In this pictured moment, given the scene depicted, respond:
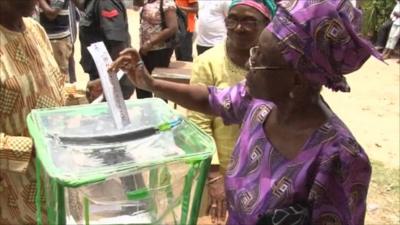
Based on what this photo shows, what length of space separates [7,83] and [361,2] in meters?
10.4

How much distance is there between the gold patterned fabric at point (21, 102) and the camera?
2080mm

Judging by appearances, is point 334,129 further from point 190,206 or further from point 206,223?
point 206,223

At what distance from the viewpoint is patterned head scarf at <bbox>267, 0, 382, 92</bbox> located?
1.48 meters

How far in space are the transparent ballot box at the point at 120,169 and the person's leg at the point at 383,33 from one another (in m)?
9.28

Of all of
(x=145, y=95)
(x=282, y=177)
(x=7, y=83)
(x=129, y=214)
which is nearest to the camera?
(x=129, y=214)

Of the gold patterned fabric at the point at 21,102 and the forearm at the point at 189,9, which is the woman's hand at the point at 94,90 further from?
the forearm at the point at 189,9

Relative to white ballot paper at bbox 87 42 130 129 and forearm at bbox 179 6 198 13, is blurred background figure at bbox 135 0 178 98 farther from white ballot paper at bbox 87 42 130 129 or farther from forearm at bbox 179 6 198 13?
white ballot paper at bbox 87 42 130 129

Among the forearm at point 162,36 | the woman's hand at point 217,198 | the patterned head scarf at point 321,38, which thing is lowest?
the forearm at point 162,36

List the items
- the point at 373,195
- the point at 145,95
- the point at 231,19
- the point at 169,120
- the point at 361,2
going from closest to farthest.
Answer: the point at 169,120 < the point at 231,19 < the point at 373,195 < the point at 145,95 < the point at 361,2

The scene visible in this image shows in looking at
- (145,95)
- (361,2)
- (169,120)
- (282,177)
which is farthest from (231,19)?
(361,2)

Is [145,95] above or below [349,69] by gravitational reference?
below

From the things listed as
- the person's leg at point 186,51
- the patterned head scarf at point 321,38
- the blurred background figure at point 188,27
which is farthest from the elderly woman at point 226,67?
the person's leg at point 186,51

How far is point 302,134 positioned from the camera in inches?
64.7

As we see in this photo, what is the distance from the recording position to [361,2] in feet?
37.4
